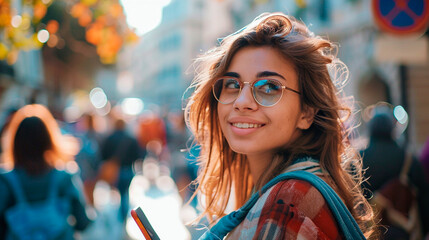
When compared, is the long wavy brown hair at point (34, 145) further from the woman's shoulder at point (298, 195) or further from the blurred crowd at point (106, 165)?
the woman's shoulder at point (298, 195)

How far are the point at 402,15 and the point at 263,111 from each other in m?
3.96

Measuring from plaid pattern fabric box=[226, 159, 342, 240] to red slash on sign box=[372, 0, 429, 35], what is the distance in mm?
4169

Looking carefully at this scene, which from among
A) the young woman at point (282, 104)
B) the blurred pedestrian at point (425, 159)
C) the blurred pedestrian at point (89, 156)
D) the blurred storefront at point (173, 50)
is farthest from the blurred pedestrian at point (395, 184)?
the blurred storefront at point (173, 50)

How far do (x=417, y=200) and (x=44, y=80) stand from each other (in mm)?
23012

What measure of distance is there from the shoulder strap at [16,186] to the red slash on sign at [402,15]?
398 cm

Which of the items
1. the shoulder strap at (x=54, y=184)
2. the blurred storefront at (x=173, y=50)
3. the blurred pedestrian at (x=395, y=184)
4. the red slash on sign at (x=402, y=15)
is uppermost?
the blurred storefront at (x=173, y=50)

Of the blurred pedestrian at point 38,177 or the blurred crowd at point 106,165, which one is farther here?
the blurred crowd at point 106,165

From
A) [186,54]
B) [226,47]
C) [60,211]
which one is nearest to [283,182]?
[226,47]

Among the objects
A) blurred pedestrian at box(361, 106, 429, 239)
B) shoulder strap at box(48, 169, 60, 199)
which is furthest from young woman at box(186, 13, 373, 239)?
blurred pedestrian at box(361, 106, 429, 239)

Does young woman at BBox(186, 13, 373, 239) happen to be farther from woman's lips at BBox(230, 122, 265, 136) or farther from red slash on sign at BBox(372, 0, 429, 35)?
red slash on sign at BBox(372, 0, 429, 35)

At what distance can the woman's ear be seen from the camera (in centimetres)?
181

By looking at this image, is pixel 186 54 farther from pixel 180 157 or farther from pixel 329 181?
A: pixel 329 181

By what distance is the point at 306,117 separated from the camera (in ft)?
5.98

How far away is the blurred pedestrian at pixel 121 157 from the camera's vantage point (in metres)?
7.37
